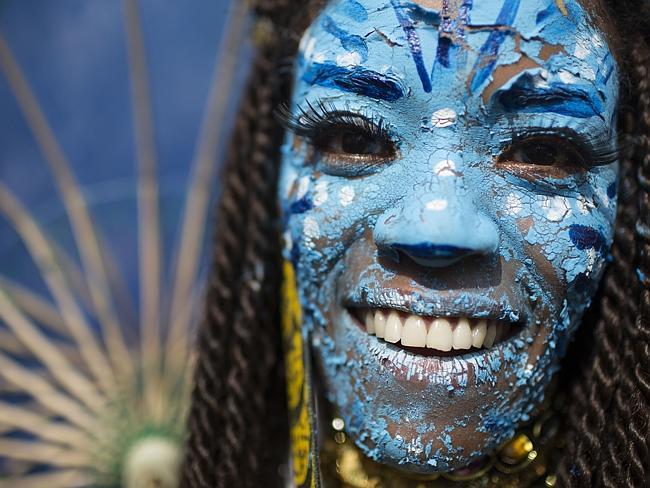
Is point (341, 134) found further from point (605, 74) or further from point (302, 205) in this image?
point (605, 74)

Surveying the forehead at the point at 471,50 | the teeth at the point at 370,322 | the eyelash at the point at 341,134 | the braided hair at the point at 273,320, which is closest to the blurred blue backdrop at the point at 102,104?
the braided hair at the point at 273,320

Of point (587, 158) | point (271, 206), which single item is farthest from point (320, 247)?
point (587, 158)

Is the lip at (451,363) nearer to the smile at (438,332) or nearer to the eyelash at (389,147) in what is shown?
the smile at (438,332)

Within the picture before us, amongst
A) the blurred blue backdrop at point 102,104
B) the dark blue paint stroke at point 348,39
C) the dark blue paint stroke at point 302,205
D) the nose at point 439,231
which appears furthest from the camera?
the blurred blue backdrop at point 102,104

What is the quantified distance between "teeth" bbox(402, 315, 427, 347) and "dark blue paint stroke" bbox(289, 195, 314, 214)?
276 mm

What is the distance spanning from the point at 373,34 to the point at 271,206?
505mm

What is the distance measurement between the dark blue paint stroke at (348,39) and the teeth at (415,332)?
0.43 meters

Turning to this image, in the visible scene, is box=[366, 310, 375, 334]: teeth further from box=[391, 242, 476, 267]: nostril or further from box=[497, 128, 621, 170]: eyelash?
box=[497, 128, 621, 170]: eyelash

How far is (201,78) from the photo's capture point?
2.57 meters

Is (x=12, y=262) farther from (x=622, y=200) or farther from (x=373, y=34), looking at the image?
(x=622, y=200)

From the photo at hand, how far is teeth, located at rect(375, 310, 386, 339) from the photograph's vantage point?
135cm

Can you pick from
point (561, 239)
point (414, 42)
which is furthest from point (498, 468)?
point (414, 42)

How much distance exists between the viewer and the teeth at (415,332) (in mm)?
1302

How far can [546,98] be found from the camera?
128cm
